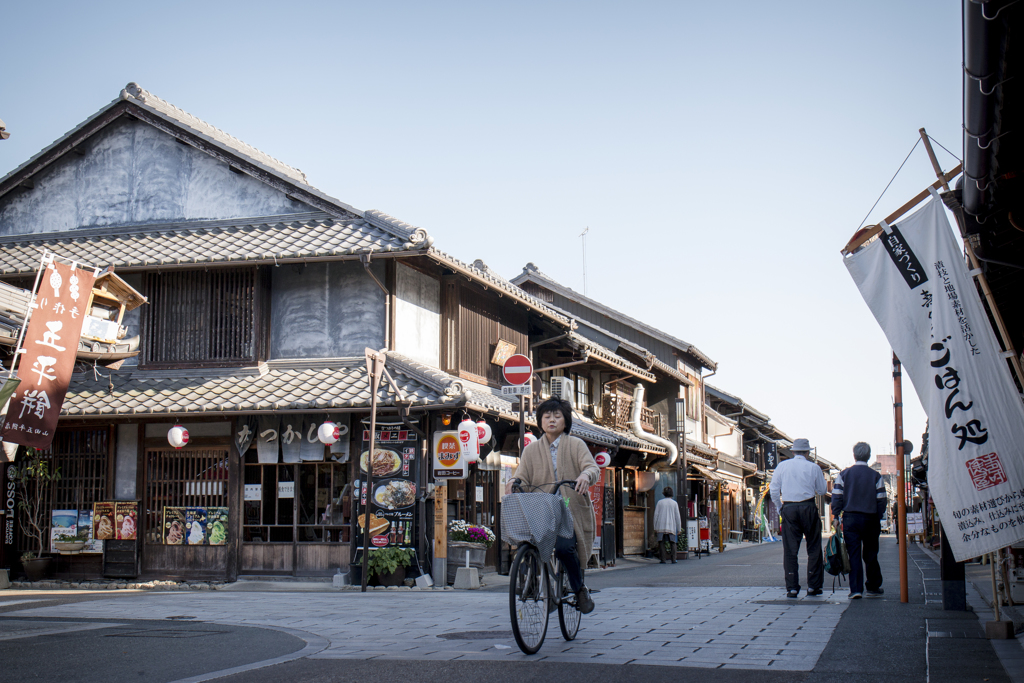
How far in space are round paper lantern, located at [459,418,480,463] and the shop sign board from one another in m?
0.07

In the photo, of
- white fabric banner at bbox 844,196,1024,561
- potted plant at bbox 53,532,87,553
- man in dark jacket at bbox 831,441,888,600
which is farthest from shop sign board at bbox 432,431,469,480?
white fabric banner at bbox 844,196,1024,561

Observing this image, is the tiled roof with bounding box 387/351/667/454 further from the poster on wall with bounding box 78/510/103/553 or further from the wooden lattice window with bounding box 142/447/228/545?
the poster on wall with bounding box 78/510/103/553

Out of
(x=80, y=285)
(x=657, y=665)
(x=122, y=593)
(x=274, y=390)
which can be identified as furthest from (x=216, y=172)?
(x=657, y=665)

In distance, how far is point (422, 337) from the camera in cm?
1736

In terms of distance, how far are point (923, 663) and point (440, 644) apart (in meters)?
3.33

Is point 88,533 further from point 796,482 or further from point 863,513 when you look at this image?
point 863,513

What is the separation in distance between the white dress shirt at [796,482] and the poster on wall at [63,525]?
12.0 meters

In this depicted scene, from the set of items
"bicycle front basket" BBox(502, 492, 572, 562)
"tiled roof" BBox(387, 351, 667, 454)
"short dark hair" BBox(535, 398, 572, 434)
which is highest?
"tiled roof" BBox(387, 351, 667, 454)

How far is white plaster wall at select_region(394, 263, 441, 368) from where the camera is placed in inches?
655

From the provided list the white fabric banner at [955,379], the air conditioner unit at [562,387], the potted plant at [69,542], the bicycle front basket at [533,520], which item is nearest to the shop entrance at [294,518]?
the potted plant at [69,542]

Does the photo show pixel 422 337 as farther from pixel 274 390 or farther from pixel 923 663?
pixel 923 663

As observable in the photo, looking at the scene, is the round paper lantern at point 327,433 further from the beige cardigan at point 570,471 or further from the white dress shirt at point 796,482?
the beige cardigan at point 570,471

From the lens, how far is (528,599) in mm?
6379

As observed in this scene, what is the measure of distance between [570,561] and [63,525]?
41.3ft
